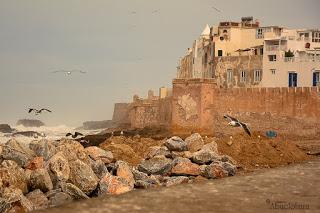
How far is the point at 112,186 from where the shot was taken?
15.6 meters

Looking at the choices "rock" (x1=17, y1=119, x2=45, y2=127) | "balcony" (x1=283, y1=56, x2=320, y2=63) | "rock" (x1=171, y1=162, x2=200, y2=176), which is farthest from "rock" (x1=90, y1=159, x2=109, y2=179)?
"rock" (x1=17, y1=119, x2=45, y2=127)

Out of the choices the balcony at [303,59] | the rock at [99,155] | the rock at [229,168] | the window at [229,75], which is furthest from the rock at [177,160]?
the window at [229,75]

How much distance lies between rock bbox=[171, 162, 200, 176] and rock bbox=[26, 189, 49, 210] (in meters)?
6.16

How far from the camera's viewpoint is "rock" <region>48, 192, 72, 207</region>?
13.7 meters

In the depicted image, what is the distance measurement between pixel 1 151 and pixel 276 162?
45.3ft

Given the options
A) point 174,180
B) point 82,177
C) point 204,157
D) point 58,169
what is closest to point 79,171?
point 82,177

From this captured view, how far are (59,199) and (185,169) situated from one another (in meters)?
6.46

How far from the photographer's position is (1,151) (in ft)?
57.4

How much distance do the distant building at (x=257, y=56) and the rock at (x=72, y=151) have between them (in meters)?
32.4

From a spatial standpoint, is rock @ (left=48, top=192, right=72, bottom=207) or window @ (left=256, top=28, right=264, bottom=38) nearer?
rock @ (left=48, top=192, right=72, bottom=207)

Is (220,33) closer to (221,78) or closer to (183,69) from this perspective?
(221,78)

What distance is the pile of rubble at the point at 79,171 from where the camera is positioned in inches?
553

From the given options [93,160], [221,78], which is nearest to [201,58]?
[221,78]

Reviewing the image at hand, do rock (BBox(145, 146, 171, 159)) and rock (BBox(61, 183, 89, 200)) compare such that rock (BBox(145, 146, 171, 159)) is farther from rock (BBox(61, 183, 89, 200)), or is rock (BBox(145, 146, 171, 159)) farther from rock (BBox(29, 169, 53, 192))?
rock (BBox(61, 183, 89, 200))
